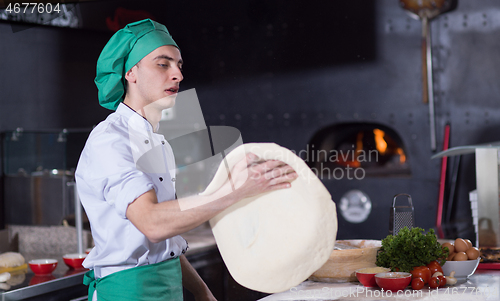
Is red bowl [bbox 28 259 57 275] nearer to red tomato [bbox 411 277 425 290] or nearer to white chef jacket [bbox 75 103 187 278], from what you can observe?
white chef jacket [bbox 75 103 187 278]

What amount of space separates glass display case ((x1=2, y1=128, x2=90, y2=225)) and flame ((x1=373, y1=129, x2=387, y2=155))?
2772 mm

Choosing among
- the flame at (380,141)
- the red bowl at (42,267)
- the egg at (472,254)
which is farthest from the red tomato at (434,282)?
the flame at (380,141)

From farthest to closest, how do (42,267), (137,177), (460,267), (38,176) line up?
1. (38,176)
2. (42,267)
3. (460,267)
4. (137,177)

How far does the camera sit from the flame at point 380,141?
189 inches

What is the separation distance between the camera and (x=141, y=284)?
1.34 meters

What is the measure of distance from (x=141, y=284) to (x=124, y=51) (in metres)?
0.64

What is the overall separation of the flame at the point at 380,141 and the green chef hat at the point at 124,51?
374cm

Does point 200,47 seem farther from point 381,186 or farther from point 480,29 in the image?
point 480,29

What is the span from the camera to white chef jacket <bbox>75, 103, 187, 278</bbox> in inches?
47.2

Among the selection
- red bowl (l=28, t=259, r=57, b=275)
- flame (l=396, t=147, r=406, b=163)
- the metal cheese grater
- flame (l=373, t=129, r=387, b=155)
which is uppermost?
flame (l=373, t=129, r=387, b=155)

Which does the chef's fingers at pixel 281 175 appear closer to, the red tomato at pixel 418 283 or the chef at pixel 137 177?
the chef at pixel 137 177

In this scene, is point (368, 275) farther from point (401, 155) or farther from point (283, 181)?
point (401, 155)

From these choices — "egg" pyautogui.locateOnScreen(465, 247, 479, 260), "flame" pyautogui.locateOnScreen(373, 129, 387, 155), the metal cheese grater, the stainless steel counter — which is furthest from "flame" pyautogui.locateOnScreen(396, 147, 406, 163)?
the stainless steel counter

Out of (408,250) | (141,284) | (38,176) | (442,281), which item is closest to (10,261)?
(38,176)
